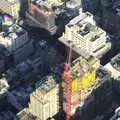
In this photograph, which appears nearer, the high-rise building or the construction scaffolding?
the construction scaffolding

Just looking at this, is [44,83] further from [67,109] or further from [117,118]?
[117,118]

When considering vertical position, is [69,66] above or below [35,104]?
A: above

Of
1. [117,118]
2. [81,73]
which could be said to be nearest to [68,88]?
[81,73]

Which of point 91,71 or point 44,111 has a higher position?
point 91,71

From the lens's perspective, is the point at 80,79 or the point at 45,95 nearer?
the point at 80,79

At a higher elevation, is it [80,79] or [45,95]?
[80,79]

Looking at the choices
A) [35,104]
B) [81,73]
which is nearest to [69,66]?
[81,73]

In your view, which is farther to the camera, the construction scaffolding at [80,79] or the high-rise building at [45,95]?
the high-rise building at [45,95]

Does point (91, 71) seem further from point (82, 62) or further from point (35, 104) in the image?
point (35, 104)

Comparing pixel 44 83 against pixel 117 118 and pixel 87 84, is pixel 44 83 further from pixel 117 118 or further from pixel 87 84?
pixel 117 118
